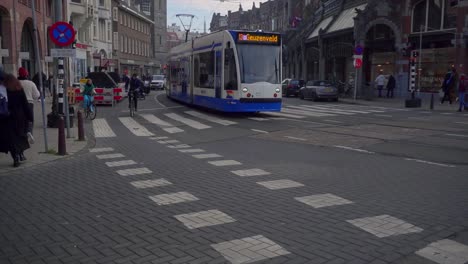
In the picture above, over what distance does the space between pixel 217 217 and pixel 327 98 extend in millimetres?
27796

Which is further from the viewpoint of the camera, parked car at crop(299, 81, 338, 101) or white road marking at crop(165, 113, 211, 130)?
parked car at crop(299, 81, 338, 101)

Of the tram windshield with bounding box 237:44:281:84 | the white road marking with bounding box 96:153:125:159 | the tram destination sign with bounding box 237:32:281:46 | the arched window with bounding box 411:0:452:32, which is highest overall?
the arched window with bounding box 411:0:452:32

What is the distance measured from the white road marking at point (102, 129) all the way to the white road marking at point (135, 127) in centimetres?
68

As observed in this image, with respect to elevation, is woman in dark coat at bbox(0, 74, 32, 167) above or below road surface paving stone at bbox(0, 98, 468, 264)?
above

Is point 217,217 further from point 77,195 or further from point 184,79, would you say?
point 184,79

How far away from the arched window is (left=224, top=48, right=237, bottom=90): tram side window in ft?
58.8

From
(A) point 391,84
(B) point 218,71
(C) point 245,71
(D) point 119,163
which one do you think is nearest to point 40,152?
(D) point 119,163

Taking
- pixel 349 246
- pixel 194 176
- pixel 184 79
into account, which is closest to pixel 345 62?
pixel 184 79

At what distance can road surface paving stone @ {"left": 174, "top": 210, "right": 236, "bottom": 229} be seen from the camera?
573 cm

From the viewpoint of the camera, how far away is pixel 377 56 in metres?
37.0

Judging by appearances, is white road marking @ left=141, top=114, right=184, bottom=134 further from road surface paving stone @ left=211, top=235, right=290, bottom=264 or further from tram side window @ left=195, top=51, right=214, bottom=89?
road surface paving stone @ left=211, top=235, right=290, bottom=264

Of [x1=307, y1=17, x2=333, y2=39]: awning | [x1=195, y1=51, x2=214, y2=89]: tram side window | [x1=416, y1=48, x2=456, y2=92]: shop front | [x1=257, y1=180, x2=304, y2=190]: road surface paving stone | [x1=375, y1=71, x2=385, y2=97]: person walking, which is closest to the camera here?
[x1=257, y1=180, x2=304, y2=190]: road surface paving stone

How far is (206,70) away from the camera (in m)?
21.0

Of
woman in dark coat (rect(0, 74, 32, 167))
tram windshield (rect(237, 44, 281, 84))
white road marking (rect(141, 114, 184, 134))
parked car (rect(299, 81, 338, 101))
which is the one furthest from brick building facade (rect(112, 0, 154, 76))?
woman in dark coat (rect(0, 74, 32, 167))
